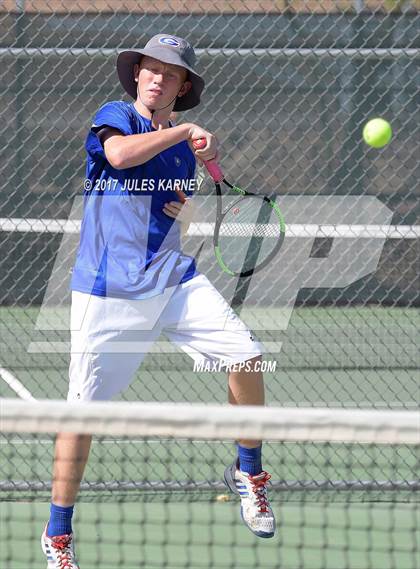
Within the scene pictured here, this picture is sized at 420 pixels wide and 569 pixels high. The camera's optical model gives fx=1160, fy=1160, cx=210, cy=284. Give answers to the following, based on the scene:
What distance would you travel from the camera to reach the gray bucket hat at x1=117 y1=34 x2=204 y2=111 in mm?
3578

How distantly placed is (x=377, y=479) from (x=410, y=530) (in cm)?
73

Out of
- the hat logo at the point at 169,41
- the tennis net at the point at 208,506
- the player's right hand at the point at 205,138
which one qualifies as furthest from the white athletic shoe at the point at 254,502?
the hat logo at the point at 169,41

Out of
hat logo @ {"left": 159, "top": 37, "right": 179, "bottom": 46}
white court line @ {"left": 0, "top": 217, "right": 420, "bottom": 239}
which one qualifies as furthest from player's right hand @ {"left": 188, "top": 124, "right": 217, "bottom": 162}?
white court line @ {"left": 0, "top": 217, "right": 420, "bottom": 239}

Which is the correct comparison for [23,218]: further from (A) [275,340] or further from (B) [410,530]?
(B) [410,530]

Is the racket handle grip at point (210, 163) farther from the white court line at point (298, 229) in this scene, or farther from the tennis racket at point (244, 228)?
the white court line at point (298, 229)

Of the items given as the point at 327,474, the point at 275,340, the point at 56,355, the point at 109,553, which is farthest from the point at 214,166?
the point at 275,340

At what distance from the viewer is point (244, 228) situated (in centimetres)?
551

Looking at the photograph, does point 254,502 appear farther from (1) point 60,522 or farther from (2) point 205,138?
(2) point 205,138

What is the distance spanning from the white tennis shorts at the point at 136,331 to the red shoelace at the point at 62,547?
41 centimetres

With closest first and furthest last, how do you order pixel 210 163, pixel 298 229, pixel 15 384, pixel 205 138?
pixel 205 138 → pixel 210 163 → pixel 15 384 → pixel 298 229

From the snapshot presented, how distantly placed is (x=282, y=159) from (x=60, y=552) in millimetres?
4343

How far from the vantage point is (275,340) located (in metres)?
6.93

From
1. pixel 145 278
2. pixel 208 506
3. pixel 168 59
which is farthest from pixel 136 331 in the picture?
pixel 208 506

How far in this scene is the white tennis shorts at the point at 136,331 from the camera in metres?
3.52
